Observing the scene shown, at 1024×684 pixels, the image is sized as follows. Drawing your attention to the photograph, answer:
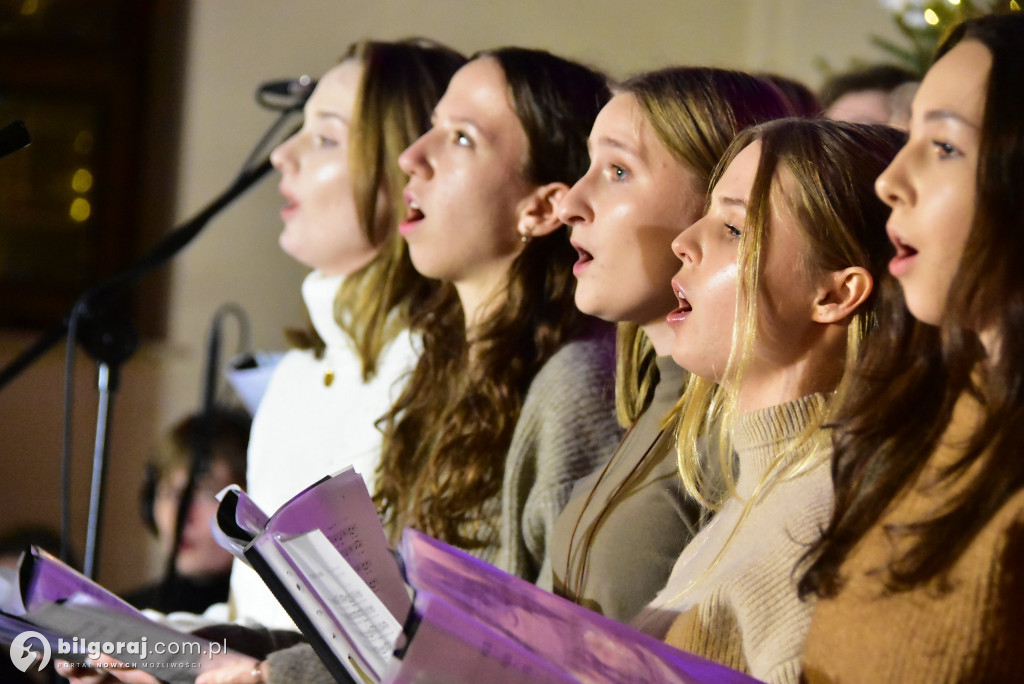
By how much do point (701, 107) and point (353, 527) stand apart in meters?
0.50

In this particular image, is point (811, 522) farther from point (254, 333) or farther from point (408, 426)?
point (254, 333)

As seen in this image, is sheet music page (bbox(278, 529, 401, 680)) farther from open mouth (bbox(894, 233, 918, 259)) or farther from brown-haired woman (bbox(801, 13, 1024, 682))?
open mouth (bbox(894, 233, 918, 259))

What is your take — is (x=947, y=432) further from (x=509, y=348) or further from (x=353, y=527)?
(x=509, y=348)

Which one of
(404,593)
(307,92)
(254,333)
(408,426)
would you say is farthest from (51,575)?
(254,333)

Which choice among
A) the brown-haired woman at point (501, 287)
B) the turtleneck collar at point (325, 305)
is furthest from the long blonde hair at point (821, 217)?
the turtleneck collar at point (325, 305)

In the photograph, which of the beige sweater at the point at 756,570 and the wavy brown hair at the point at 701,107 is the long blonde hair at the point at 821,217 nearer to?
the beige sweater at the point at 756,570

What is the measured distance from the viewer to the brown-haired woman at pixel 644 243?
982 mm

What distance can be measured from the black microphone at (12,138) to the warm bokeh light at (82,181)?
6.24 feet

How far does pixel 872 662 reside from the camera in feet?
2.15

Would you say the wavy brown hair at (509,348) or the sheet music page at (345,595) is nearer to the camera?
the sheet music page at (345,595)

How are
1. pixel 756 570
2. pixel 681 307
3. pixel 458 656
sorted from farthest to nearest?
1. pixel 681 307
2. pixel 756 570
3. pixel 458 656

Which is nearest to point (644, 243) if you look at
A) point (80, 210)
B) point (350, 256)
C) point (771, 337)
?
point (771, 337)

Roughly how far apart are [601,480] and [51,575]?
0.50 m

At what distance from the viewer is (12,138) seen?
3.16 feet
